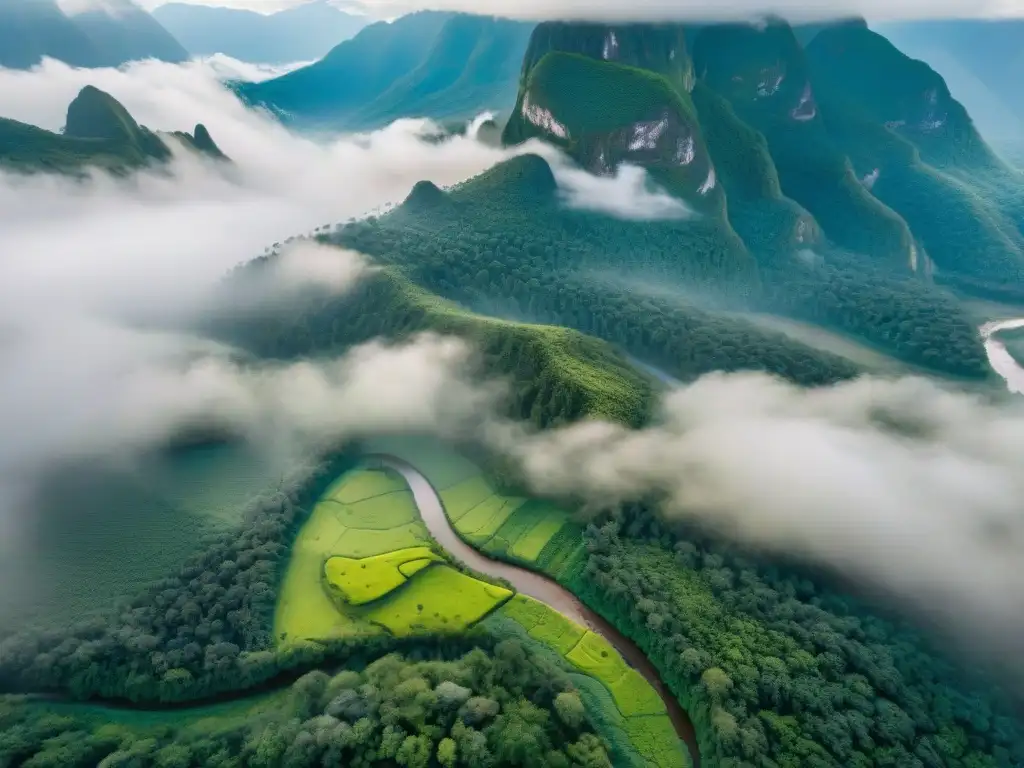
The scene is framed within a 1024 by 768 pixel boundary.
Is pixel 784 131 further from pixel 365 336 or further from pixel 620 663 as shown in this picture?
pixel 620 663

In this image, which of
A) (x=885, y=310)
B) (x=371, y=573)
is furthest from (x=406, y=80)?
(x=371, y=573)

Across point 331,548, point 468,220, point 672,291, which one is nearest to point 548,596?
point 331,548

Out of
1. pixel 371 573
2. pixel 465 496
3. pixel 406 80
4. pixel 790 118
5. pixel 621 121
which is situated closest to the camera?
pixel 371 573

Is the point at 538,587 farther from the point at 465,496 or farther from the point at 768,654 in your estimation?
the point at 768,654

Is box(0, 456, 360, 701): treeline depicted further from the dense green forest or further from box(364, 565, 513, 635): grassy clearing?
the dense green forest

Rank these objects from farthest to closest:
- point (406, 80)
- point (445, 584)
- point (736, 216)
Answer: point (406, 80) < point (736, 216) < point (445, 584)

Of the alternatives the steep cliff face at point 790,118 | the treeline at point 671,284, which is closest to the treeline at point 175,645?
the treeline at point 671,284
